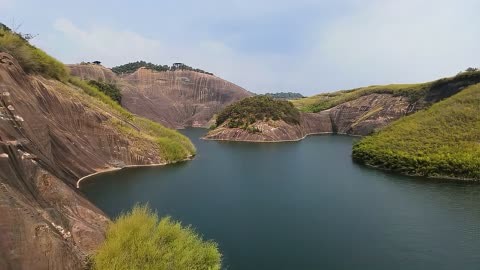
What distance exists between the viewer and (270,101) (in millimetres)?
135750

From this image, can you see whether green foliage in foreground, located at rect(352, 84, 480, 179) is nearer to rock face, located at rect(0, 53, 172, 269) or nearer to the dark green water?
the dark green water

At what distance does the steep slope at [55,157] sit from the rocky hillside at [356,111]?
48398 millimetres

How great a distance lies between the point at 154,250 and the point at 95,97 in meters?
60.8

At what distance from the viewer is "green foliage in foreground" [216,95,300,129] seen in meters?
128

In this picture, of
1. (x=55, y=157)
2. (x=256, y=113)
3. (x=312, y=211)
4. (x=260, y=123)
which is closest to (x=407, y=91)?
(x=256, y=113)

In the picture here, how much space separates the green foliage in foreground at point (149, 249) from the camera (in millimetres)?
22906

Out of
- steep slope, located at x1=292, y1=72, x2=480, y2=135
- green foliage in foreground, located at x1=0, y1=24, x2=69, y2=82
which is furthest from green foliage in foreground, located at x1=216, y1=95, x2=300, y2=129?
green foliage in foreground, located at x1=0, y1=24, x2=69, y2=82

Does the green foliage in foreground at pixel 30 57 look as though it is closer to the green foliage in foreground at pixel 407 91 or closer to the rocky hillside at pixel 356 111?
the rocky hillside at pixel 356 111

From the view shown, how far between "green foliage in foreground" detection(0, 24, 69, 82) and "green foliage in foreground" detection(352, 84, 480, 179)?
57.2 meters

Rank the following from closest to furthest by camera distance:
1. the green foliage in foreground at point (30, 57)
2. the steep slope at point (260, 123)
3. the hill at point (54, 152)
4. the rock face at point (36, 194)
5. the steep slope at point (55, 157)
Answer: the rock face at point (36, 194) < the steep slope at point (55, 157) < the hill at point (54, 152) < the green foliage in foreground at point (30, 57) < the steep slope at point (260, 123)

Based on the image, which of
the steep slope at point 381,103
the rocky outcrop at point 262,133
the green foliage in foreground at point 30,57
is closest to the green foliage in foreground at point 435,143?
the steep slope at point 381,103

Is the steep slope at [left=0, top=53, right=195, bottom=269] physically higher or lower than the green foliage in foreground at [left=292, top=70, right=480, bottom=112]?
lower

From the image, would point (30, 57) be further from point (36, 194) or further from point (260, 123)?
point (260, 123)

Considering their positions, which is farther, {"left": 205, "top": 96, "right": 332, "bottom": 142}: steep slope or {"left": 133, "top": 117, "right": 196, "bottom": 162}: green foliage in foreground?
{"left": 205, "top": 96, "right": 332, "bottom": 142}: steep slope
